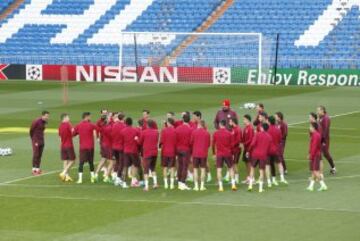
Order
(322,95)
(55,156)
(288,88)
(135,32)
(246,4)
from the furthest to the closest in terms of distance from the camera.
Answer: (246,4) → (135,32) → (288,88) → (322,95) → (55,156)

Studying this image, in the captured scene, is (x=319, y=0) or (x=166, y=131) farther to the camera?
(x=319, y=0)

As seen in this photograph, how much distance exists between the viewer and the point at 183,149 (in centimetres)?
2958

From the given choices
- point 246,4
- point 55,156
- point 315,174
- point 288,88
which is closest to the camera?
point 315,174

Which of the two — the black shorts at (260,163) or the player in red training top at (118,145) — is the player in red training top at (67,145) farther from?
the black shorts at (260,163)

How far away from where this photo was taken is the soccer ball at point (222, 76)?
67.6 m

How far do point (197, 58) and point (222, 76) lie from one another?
237 cm

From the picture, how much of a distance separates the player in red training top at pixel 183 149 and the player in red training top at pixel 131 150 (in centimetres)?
116

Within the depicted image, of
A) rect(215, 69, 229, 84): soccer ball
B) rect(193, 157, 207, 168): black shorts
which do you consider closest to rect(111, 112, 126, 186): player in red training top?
rect(193, 157, 207, 168): black shorts

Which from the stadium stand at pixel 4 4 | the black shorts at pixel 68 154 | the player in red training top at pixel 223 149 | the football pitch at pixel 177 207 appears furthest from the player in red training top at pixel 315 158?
the stadium stand at pixel 4 4

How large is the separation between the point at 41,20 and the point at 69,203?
52917mm

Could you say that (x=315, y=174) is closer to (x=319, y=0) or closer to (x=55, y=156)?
(x=55, y=156)

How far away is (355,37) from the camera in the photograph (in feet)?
229

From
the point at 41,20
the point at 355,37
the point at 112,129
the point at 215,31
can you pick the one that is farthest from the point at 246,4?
the point at 112,129

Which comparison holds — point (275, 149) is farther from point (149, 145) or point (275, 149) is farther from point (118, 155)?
point (118, 155)
